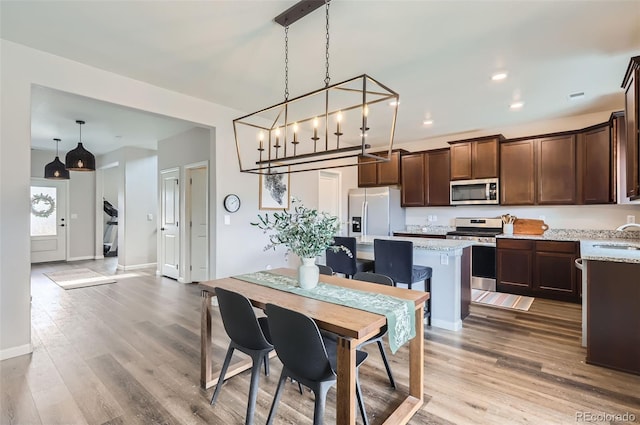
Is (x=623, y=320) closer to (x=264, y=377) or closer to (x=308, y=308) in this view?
(x=308, y=308)

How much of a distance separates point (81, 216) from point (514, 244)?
9874mm

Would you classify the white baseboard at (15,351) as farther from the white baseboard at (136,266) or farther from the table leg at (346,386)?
the white baseboard at (136,266)

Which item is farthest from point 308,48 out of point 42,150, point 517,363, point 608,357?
point 42,150

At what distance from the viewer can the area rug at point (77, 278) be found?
17.4 feet

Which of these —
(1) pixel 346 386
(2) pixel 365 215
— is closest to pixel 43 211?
(2) pixel 365 215

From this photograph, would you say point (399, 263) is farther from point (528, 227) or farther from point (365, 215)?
point (528, 227)

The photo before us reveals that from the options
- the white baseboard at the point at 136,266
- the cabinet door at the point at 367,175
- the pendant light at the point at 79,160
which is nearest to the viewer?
the pendant light at the point at 79,160

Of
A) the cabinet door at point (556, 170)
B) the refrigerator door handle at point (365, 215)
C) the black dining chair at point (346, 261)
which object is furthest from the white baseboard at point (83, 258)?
the cabinet door at point (556, 170)

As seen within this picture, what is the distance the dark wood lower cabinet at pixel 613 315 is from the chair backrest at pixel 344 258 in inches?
82.2

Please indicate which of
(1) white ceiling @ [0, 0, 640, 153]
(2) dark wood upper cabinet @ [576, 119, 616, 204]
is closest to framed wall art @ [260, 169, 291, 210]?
(1) white ceiling @ [0, 0, 640, 153]

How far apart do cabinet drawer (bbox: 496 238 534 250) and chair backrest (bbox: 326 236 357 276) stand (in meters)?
2.65

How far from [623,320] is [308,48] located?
11.3 feet

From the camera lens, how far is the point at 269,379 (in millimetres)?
2357

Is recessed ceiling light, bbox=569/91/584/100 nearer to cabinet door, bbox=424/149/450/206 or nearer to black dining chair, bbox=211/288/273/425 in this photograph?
cabinet door, bbox=424/149/450/206
